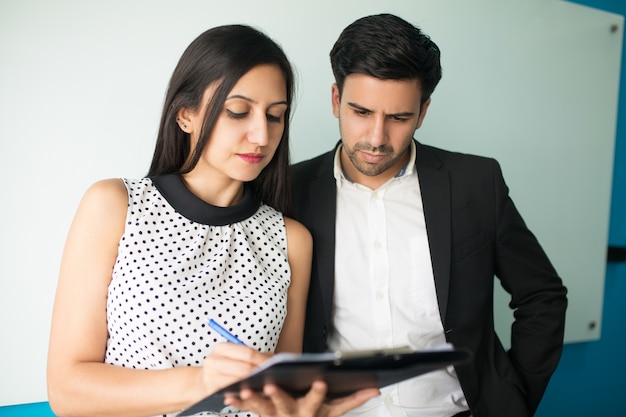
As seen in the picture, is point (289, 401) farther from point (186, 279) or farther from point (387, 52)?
point (387, 52)

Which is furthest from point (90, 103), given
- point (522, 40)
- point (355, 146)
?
point (522, 40)

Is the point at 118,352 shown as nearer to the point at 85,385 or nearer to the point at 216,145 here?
the point at 85,385

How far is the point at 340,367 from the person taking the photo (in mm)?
822

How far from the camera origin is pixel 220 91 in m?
1.31

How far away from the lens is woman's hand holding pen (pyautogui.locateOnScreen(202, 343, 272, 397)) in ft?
→ 3.33

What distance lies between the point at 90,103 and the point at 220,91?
1.83 feet

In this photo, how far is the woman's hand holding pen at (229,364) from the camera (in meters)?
1.01

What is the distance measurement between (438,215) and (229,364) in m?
0.90

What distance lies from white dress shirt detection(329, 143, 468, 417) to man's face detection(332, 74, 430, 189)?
14 cm

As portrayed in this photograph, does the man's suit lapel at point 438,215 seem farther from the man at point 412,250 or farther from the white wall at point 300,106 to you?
the white wall at point 300,106

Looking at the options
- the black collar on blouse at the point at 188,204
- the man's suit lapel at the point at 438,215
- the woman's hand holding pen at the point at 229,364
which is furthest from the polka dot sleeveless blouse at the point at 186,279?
the man's suit lapel at the point at 438,215

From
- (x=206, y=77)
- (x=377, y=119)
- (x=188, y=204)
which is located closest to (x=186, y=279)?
(x=188, y=204)

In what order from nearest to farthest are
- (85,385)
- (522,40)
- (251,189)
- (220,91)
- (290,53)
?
(85,385) → (220,91) → (251,189) → (290,53) → (522,40)

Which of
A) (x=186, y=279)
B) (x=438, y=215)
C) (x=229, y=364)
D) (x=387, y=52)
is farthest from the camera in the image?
(x=438, y=215)
